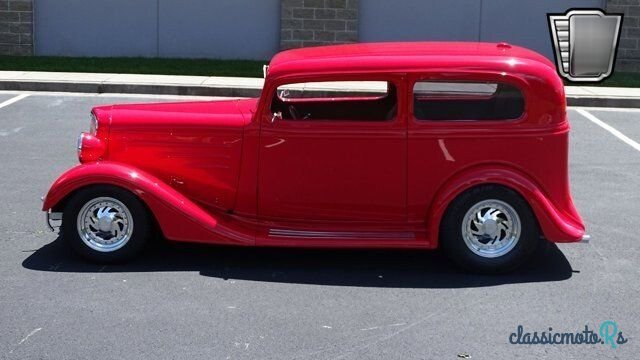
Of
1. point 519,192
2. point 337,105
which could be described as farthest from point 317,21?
point 519,192

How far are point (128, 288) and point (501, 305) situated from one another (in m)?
2.53

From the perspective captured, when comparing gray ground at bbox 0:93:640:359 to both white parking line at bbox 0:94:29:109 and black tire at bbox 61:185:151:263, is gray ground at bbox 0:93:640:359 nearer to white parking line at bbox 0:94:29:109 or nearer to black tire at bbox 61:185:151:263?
black tire at bbox 61:185:151:263

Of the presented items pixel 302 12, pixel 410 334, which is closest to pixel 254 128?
pixel 410 334

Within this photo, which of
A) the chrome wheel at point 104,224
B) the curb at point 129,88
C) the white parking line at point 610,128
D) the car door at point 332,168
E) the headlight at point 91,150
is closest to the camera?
the car door at point 332,168

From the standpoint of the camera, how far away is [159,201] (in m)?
7.02

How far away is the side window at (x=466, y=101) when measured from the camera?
7.06m

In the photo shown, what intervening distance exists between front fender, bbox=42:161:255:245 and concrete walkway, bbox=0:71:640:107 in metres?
8.33

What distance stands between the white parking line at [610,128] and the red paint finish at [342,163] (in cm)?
531

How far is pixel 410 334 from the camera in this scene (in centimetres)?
602

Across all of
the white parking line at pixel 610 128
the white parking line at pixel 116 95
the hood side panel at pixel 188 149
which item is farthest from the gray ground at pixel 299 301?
the white parking line at pixel 116 95

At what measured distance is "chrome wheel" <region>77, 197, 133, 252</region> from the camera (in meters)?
7.11

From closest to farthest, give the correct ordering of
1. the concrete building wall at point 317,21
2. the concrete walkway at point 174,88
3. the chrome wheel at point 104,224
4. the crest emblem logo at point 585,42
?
1. the chrome wheel at point 104,224
2. the concrete walkway at point 174,88
3. the crest emblem logo at point 585,42
4. the concrete building wall at point 317,21

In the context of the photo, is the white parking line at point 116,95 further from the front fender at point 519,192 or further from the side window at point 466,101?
the front fender at point 519,192

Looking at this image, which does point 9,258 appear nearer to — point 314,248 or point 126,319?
point 126,319
